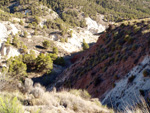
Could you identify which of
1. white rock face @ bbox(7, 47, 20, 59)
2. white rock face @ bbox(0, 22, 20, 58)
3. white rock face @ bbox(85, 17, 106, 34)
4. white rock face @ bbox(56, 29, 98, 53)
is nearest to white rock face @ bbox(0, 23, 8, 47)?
white rock face @ bbox(0, 22, 20, 58)

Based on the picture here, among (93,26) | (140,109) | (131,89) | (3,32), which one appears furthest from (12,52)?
(93,26)

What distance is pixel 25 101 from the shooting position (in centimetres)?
619

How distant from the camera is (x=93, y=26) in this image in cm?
7912

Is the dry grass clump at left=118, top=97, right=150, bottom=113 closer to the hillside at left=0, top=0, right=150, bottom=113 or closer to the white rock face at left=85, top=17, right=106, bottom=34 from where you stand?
the hillside at left=0, top=0, right=150, bottom=113

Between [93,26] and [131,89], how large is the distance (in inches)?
2955

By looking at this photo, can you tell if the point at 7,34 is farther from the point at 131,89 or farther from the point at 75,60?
the point at 131,89

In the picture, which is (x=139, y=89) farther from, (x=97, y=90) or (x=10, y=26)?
(x=10, y=26)

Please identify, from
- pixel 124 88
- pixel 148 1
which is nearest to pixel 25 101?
pixel 124 88

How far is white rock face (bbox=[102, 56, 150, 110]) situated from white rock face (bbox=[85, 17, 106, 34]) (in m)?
69.7

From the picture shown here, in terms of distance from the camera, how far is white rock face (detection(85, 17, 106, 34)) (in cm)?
7650

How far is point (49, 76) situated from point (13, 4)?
6944 cm

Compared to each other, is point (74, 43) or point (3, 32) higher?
point (3, 32)

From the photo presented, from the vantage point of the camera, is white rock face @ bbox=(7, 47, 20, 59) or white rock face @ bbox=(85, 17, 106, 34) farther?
white rock face @ bbox=(85, 17, 106, 34)

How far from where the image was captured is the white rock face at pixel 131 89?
6.91 meters
